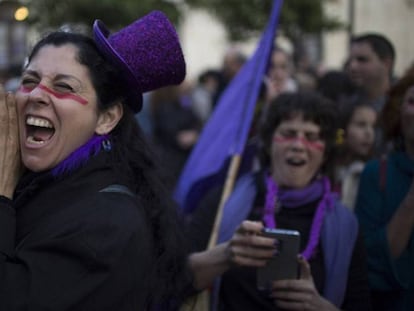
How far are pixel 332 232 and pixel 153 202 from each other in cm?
101

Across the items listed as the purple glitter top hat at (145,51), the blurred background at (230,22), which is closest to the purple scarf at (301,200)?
the purple glitter top hat at (145,51)

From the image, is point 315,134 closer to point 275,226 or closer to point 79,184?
point 275,226

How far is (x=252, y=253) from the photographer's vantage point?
2.69 m

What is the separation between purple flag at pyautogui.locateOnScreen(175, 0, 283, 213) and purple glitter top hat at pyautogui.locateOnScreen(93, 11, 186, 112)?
1.75 metres

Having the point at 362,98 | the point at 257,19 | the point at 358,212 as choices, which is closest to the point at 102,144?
the point at 358,212

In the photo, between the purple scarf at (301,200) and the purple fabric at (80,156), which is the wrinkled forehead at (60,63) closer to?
the purple fabric at (80,156)

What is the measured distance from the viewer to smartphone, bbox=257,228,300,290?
2.67m

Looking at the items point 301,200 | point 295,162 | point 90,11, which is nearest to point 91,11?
point 90,11

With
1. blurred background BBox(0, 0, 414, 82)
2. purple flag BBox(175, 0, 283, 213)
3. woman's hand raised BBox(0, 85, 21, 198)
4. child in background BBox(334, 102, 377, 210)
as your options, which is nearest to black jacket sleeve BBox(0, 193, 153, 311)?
woman's hand raised BBox(0, 85, 21, 198)

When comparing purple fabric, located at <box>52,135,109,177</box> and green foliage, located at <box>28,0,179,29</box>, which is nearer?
purple fabric, located at <box>52,135,109,177</box>

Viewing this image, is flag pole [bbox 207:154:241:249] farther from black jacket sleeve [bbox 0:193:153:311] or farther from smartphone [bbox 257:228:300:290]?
black jacket sleeve [bbox 0:193:153:311]

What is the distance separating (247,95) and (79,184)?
238cm

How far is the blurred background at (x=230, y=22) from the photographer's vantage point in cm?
1151

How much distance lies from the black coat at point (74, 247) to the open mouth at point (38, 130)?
13cm
